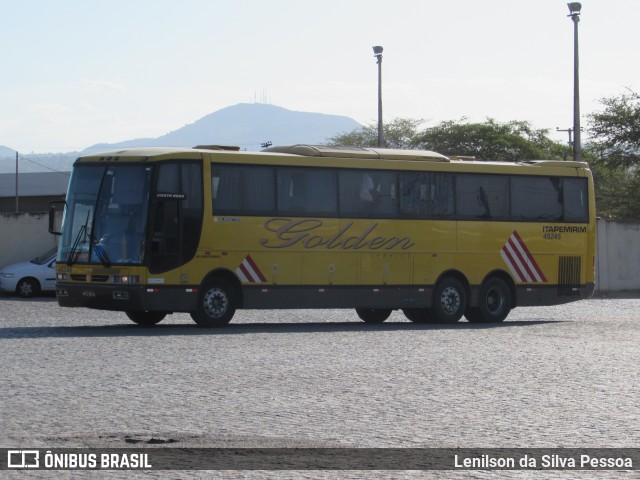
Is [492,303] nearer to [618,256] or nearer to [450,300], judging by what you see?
[450,300]

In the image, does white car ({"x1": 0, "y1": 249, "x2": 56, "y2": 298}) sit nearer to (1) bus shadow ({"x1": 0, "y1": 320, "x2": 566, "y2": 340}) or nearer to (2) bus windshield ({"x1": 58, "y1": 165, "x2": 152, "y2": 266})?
(1) bus shadow ({"x1": 0, "y1": 320, "x2": 566, "y2": 340})

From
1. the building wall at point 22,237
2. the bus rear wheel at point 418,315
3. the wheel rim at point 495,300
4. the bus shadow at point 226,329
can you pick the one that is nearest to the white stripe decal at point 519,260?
the wheel rim at point 495,300

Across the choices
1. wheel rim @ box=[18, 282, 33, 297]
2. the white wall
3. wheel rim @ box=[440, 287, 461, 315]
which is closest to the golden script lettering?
wheel rim @ box=[440, 287, 461, 315]

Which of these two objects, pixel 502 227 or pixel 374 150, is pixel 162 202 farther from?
pixel 502 227

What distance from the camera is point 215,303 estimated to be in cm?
2311

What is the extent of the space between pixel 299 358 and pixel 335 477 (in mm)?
8555

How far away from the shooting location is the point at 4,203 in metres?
72.7

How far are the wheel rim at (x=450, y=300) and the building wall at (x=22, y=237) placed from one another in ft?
57.7

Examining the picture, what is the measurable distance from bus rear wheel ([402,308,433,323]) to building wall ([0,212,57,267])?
16471 mm

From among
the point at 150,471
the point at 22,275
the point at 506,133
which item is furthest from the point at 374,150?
the point at 506,133

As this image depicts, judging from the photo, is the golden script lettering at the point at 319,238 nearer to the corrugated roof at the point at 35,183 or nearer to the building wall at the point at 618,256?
the building wall at the point at 618,256

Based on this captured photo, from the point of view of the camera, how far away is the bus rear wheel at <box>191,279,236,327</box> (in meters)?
23.0

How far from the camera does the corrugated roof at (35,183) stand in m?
79.4

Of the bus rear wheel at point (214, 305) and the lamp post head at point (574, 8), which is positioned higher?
the lamp post head at point (574, 8)
